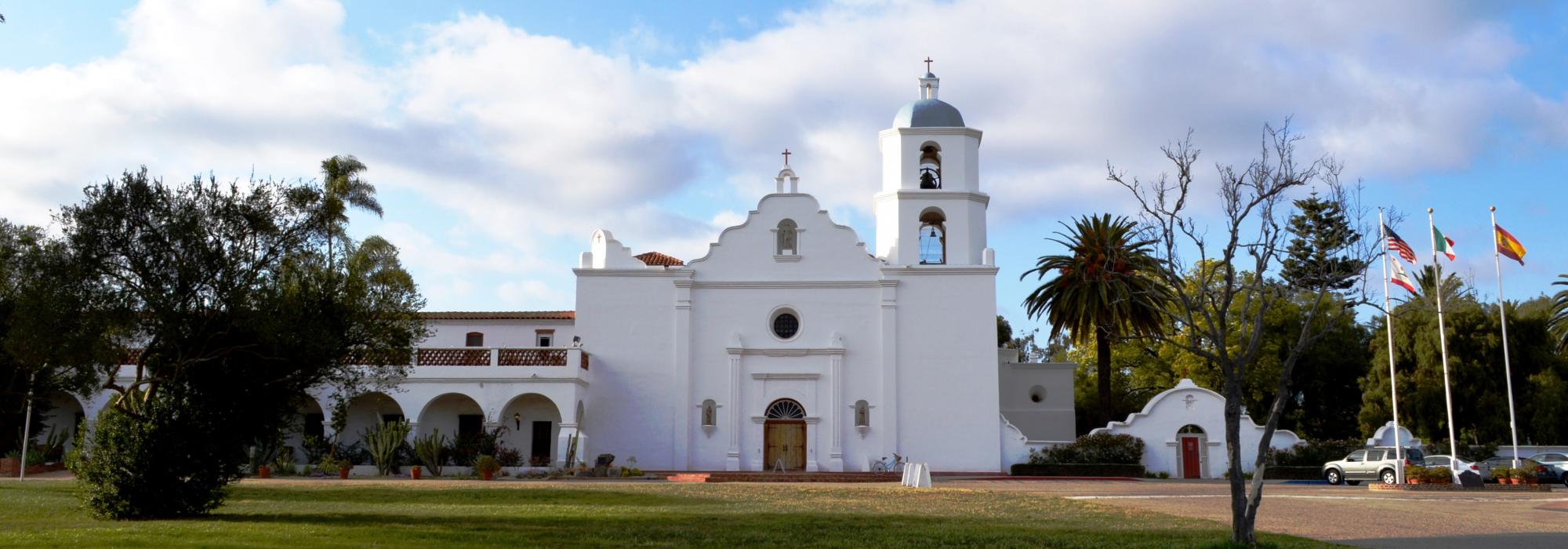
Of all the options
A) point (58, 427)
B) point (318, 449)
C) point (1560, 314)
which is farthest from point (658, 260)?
point (1560, 314)

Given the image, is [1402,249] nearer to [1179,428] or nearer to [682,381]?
[1179,428]

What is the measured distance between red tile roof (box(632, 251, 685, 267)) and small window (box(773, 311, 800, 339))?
3.95 meters

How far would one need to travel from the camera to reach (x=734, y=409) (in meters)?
37.5

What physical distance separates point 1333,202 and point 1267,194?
66.6 inches

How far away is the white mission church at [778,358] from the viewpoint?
1463 inches

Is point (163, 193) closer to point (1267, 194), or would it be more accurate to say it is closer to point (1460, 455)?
point (1267, 194)

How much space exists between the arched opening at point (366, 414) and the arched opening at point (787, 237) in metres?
12.8

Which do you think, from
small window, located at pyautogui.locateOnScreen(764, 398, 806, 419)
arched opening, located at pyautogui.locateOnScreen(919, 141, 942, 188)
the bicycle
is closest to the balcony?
small window, located at pyautogui.locateOnScreen(764, 398, 806, 419)

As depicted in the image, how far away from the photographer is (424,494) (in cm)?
2428

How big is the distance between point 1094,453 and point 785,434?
9504 mm

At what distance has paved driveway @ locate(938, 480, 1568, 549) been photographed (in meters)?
16.4

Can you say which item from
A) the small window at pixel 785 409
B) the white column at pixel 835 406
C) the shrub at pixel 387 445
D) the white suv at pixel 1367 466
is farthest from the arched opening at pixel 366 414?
the white suv at pixel 1367 466

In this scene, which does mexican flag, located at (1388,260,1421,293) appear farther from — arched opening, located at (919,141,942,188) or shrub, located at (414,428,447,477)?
shrub, located at (414,428,447,477)

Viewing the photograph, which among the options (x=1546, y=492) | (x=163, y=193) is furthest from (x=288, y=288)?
(x=1546, y=492)
